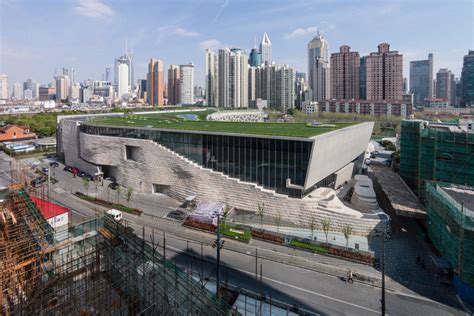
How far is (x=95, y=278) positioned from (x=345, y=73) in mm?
95947

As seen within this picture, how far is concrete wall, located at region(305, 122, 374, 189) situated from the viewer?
20.7 meters

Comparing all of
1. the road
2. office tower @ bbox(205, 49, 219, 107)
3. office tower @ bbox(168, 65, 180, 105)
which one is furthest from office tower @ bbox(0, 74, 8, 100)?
the road

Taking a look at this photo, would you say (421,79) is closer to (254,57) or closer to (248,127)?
(254,57)

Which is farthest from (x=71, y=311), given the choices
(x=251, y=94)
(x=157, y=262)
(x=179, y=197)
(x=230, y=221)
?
(x=251, y=94)

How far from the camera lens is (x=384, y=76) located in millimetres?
87250

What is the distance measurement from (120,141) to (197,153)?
813 centimetres

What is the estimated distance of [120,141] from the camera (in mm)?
28234

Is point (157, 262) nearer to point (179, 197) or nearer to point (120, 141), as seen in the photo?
point (179, 197)

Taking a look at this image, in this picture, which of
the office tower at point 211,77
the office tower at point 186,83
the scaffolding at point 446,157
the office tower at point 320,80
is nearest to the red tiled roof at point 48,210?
the scaffolding at point 446,157

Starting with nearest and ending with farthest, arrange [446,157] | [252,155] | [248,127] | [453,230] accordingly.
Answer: [453,230] → [446,157] → [252,155] → [248,127]

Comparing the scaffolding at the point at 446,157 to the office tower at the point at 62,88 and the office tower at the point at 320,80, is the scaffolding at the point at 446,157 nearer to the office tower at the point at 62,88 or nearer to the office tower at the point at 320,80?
the office tower at the point at 320,80

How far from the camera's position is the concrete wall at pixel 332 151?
20688 mm

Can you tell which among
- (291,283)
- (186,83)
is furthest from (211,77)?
(291,283)

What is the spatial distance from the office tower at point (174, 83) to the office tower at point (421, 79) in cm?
10608
